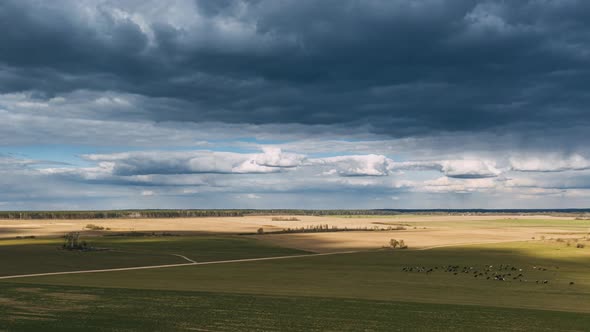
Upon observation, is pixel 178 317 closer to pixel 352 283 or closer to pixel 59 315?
pixel 59 315

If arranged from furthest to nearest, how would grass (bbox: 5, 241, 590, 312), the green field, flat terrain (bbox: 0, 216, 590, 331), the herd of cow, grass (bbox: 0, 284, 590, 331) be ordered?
1. the herd of cow
2. grass (bbox: 5, 241, 590, 312)
3. flat terrain (bbox: 0, 216, 590, 331)
4. the green field
5. grass (bbox: 0, 284, 590, 331)

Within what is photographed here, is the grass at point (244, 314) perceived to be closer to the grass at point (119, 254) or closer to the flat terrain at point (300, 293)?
the flat terrain at point (300, 293)

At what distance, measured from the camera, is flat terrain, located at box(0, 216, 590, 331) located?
2458cm

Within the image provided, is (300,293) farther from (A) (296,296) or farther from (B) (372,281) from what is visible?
(B) (372,281)

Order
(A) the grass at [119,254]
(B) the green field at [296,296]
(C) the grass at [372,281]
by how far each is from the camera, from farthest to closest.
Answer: (A) the grass at [119,254], (C) the grass at [372,281], (B) the green field at [296,296]

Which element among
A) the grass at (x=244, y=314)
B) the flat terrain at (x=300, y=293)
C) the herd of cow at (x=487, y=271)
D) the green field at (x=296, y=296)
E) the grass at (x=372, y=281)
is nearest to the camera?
the grass at (x=244, y=314)

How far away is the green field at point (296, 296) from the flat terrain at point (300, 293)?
0.07 meters

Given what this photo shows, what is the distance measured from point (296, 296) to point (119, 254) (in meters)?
40.9

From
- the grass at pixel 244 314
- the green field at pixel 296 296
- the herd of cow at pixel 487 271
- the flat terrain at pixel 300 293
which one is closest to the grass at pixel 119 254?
the flat terrain at pixel 300 293

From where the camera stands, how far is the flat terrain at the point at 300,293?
968 inches

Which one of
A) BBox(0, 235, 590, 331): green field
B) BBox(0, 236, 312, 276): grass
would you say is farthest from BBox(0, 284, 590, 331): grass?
BBox(0, 236, 312, 276): grass

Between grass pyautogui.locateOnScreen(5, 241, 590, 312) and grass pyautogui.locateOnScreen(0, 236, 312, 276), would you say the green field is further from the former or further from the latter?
grass pyautogui.locateOnScreen(0, 236, 312, 276)

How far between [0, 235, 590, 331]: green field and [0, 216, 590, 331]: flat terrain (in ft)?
0.23

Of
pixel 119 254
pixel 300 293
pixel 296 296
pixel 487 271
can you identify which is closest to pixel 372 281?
pixel 300 293
